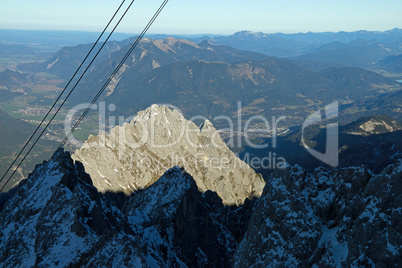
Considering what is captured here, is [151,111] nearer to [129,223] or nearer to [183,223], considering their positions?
[183,223]

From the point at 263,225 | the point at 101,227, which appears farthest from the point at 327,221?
the point at 101,227

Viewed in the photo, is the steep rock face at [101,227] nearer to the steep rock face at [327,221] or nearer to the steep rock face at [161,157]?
the steep rock face at [327,221]

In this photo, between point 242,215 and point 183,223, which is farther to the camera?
point 242,215

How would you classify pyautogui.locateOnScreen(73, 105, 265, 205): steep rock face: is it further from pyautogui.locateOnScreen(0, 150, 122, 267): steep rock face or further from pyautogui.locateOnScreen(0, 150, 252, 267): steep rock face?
pyautogui.locateOnScreen(0, 150, 122, 267): steep rock face

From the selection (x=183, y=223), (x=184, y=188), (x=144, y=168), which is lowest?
(x=144, y=168)

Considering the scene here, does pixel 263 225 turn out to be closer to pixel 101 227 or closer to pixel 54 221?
pixel 101 227

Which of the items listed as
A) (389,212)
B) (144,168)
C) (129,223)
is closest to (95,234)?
(129,223)

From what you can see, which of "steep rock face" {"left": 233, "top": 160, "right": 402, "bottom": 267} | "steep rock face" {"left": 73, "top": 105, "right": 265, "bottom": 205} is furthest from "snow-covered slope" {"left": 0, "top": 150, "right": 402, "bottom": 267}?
"steep rock face" {"left": 73, "top": 105, "right": 265, "bottom": 205}

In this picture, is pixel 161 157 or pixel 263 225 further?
pixel 161 157
